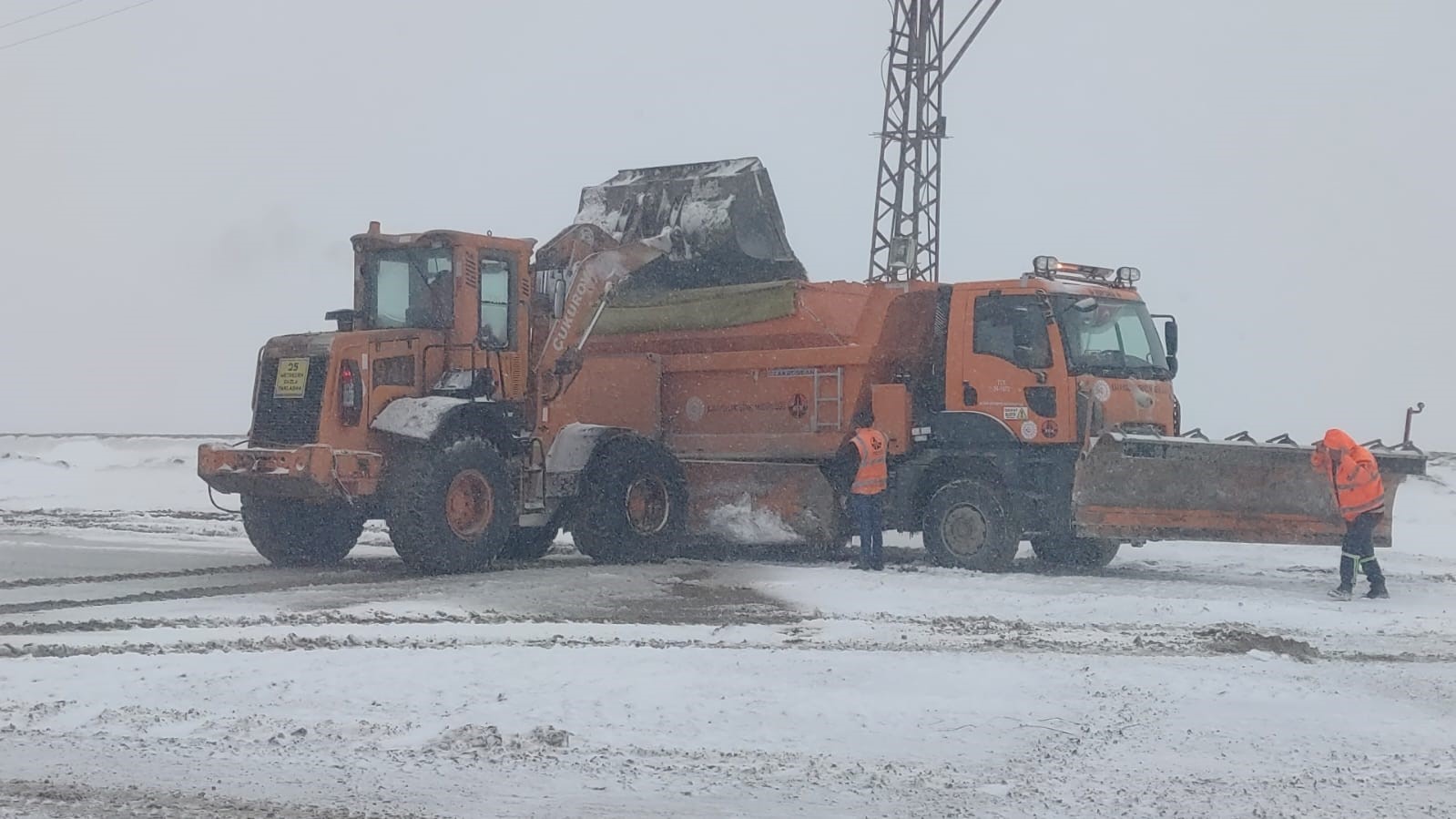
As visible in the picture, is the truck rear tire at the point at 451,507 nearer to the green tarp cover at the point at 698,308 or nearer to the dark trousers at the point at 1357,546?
the green tarp cover at the point at 698,308

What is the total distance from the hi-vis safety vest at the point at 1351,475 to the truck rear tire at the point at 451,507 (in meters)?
6.73

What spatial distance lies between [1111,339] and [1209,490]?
179 centimetres

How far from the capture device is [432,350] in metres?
14.9

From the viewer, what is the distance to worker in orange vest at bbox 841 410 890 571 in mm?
14891

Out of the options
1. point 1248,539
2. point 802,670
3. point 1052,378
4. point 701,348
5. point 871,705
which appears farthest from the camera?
point 701,348

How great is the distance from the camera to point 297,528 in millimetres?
15141

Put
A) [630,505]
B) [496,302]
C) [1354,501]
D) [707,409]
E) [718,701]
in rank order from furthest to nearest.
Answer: [707,409] < [630,505] < [496,302] < [1354,501] < [718,701]

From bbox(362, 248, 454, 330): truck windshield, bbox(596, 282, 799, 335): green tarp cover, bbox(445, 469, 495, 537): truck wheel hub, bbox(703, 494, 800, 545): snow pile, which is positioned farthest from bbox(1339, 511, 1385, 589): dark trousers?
bbox(362, 248, 454, 330): truck windshield

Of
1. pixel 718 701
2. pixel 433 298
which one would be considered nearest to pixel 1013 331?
pixel 433 298

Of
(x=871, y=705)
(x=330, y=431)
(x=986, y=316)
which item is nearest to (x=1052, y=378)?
(x=986, y=316)

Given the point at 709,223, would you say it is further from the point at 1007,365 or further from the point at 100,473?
the point at 100,473

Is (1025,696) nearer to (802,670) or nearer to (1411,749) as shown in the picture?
(802,670)

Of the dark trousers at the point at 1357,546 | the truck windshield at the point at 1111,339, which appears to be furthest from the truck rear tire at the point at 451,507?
the dark trousers at the point at 1357,546

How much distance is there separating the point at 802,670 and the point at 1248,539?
257 inches
